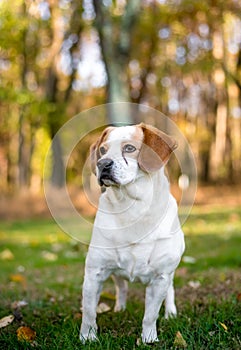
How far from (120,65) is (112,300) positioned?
871 centimetres

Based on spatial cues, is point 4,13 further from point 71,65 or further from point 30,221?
point 71,65

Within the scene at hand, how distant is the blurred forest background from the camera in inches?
509

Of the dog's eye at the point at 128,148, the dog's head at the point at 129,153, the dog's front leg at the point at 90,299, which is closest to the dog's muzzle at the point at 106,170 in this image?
the dog's head at the point at 129,153

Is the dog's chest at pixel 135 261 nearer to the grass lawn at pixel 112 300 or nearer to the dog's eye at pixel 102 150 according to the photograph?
the grass lawn at pixel 112 300

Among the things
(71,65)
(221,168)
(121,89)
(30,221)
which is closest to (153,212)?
(121,89)

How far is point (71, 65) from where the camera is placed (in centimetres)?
2391

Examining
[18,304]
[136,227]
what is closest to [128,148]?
[136,227]

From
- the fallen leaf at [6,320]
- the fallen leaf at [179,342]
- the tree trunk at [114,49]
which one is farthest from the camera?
the tree trunk at [114,49]

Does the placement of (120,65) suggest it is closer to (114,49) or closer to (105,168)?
(114,49)

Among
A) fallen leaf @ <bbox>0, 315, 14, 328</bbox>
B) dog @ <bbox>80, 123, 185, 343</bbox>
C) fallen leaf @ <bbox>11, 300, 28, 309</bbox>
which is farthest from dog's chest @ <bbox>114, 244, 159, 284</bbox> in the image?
fallen leaf @ <bbox>11, 300, 28, 309</bbox>

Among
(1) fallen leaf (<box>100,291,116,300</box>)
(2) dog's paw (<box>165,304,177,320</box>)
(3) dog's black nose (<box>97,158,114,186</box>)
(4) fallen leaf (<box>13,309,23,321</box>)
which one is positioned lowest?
(1) fallen leaf (<box>100,291,116,300</box>)

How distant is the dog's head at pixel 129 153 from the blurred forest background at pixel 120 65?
720 centimetres

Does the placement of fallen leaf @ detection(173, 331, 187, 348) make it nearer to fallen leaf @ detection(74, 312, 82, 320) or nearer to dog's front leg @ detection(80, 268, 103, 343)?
dog's front leg @ detection(80, 268, 103, 343)

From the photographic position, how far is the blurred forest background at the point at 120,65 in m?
12.9
